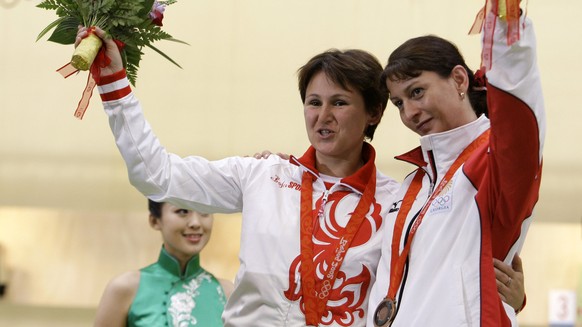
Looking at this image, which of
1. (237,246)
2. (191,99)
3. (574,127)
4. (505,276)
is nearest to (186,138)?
(191,99)

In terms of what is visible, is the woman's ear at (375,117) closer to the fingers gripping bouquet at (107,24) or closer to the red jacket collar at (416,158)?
A: the red jacket collar at (416,158)

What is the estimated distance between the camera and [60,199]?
17.3ft

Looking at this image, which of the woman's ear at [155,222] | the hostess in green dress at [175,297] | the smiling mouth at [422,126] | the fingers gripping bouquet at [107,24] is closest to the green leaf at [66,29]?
the fingers gripping bouquet at [107,24]

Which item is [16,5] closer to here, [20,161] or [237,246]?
[20,161]

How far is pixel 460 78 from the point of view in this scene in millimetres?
2305

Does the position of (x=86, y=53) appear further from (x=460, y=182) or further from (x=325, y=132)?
(x=460, y=182)

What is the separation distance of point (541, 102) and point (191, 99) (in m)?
3.39

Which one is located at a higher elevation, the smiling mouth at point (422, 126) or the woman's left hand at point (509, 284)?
the smiling mouth at point (422, 126)

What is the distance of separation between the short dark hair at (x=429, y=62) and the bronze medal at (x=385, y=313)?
0.50m

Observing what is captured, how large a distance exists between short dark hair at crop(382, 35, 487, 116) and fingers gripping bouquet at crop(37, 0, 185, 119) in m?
0.54

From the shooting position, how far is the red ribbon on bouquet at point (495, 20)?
1.83 meters

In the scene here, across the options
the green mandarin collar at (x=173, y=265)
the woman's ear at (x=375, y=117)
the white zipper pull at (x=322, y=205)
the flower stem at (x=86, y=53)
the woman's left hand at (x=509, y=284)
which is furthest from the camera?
the green mandarin collar at (x=173, y=265)

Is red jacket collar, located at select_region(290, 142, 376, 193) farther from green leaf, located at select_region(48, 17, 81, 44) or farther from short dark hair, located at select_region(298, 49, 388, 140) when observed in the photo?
green leaf, located at select_region(48, 17, 81, 44)

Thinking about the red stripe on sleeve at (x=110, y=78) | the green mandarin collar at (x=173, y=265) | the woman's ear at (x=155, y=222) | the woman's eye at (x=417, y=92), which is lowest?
the green mandarin collar at (x=173, y=265)
